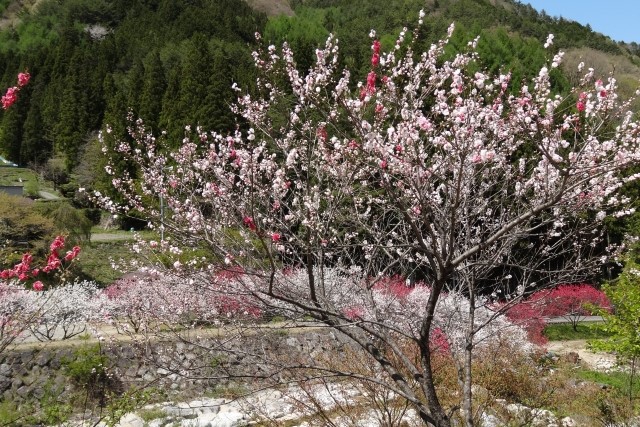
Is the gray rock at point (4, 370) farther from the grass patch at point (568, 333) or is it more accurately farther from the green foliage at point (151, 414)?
the grass patch at point (568, 333)

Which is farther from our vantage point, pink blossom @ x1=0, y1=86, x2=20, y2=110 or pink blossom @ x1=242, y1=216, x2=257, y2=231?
pink blossom @ x1=0, y1=86, x2=20, y2=110

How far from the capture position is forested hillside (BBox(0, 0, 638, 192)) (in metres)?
26.0

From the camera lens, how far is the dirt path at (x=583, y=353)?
12.6 metres

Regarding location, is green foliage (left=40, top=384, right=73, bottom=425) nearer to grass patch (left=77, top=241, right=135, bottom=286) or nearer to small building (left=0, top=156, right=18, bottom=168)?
grass patch (left=77, top=241, right=135, bottom=286)

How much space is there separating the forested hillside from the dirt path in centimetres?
626

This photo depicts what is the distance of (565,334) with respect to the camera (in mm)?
15414

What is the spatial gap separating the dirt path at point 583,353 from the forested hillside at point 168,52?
6.26 meters

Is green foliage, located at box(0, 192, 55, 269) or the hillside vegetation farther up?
the hillside vegetation

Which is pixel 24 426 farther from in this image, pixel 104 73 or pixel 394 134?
pixel 104 73

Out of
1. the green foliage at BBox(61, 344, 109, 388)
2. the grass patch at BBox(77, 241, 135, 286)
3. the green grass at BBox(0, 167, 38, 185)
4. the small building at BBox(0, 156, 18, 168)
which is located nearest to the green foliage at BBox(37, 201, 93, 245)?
the grass patch at BBox(77, 241, 135, 286)

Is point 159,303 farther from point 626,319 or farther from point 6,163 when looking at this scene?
point 6,163

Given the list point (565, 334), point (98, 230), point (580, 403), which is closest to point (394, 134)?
point (580, 403)

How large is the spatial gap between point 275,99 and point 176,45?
42.3 meters

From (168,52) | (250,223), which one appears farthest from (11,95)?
(168,52)
